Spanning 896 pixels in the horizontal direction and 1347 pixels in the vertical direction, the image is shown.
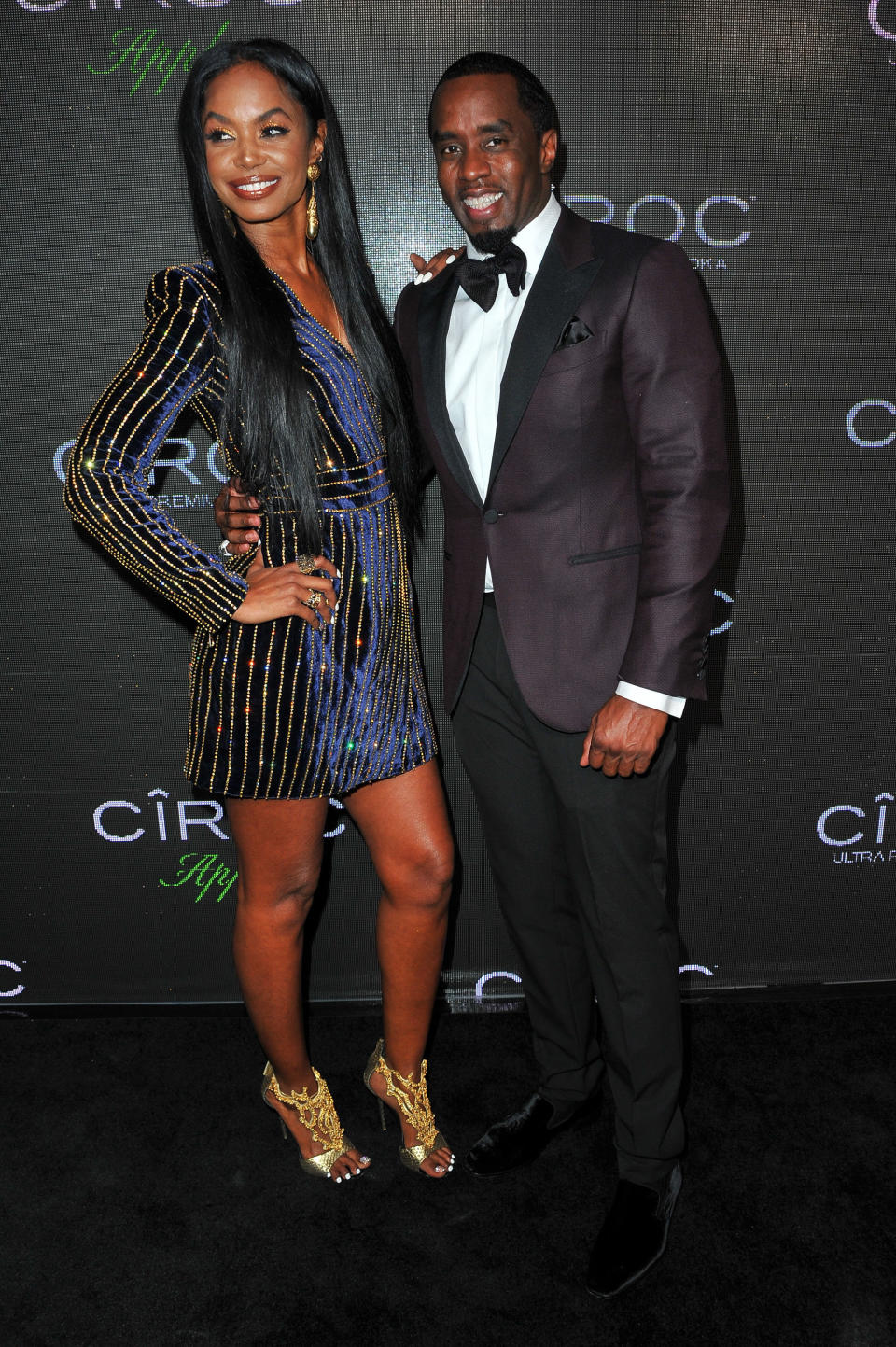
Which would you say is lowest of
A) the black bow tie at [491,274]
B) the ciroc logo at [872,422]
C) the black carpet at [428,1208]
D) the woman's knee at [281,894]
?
the black carpet at [428,1208]

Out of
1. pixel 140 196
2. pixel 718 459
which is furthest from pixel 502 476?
pixel 140 196

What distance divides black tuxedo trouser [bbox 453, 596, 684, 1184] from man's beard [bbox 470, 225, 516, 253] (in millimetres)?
584

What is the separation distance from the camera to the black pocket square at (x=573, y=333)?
1.66m

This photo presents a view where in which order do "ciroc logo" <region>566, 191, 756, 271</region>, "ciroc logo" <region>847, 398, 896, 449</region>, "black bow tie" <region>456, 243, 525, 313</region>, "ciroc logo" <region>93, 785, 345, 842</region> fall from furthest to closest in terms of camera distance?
1. "ciroc logo" <region>93, 785, 345, 842</region>
2. "ciroc logo" <region>847, 398, 896, 449</region>
3. "ciroc logo" <region>566, 191, 756, 271</region>
4. "black bow tie" <region>456, 243, 525, 313</region>

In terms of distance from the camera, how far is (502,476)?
173 cm

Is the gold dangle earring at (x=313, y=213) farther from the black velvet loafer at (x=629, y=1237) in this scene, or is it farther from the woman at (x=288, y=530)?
the black velvet loafer at (x=629, y=1237)

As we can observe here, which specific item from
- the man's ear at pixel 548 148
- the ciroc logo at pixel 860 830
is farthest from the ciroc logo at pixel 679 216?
the ciroc logo at pixel 860 830

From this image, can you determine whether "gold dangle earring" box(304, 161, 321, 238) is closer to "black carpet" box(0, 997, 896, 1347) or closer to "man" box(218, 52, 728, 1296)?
"man" box(218, 52, 728, 1296)

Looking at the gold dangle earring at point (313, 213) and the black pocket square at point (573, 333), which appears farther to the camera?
the gold dangle earring at point (313, 213)

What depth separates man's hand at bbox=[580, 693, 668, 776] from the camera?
1.67m

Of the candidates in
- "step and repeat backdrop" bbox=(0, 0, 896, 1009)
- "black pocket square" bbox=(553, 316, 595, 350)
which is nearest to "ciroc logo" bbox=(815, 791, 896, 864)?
"step and repeat backdrop" bbox=(0, 0, 896, 1009)

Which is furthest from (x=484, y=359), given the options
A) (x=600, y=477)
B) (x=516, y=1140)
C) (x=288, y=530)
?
(x=516, y=1140)

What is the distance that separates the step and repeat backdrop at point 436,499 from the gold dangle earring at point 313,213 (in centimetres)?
42

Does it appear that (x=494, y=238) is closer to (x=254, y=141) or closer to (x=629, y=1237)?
Result: (x=254, y=141)
